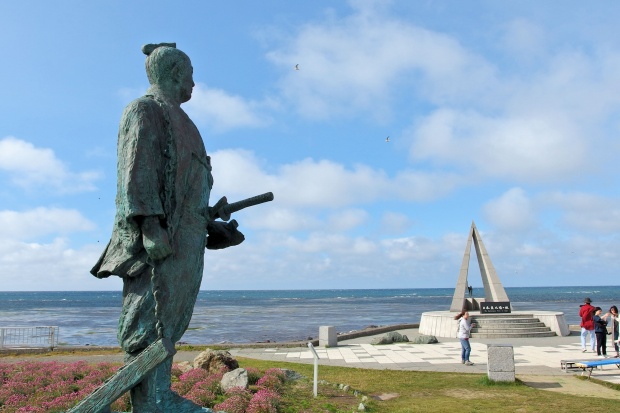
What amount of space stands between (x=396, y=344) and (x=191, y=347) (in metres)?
7.32

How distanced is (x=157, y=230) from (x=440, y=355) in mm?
14304

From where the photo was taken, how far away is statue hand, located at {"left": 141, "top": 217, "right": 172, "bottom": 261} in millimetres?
3033

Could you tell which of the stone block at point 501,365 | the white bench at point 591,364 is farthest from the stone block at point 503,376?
the white bench at point 591,364

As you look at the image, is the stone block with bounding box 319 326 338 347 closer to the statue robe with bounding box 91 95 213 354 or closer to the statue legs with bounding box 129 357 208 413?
the statue legs with bounding box 129 357 208 413

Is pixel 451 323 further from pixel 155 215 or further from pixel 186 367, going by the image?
pixel 155 215

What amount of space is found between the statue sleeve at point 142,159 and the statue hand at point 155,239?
2.4 inches

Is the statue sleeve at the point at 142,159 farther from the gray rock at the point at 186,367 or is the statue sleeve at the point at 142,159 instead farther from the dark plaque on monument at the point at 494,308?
the dark plaque on monument at the point at 494,308

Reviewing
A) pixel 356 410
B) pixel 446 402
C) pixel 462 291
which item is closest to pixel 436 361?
pixel 446 402

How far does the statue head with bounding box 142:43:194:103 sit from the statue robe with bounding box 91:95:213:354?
19 cm

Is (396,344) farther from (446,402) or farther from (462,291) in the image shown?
(446,402)

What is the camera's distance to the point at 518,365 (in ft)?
44.1

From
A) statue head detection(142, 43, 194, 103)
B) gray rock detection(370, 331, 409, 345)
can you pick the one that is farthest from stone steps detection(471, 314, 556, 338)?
statue head detection(142, 43, 194, 103)

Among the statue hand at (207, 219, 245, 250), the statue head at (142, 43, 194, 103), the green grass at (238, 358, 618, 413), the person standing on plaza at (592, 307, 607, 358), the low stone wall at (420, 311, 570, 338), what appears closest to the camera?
the statue head at (142, 43, 194, 103)

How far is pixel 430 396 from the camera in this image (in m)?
9.72
